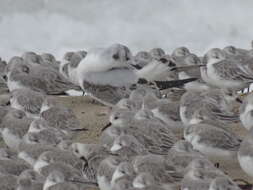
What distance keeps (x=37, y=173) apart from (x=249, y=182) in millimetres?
2209

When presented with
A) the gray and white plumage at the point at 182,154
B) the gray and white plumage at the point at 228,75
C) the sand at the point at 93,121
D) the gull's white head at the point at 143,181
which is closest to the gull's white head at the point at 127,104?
the sand at the point at 93,121

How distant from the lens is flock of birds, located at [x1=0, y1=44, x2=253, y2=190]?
9367mm

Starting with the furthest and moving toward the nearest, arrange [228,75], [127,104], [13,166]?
[228,75], [127,104], [13,166]

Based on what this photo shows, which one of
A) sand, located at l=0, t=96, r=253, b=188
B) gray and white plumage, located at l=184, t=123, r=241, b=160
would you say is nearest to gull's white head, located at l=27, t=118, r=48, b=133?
sand, located at l=0, t=96, r=253, b=188

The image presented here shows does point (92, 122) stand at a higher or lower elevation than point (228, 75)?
lower

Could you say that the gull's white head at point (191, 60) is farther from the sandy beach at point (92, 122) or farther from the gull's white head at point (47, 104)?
the gull's white head at point (47, 104)

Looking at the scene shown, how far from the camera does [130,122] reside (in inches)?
447

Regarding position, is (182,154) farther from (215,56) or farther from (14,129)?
(215,56)

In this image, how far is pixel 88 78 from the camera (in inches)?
541

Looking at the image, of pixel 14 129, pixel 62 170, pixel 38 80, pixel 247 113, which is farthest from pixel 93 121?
pixel 62 170

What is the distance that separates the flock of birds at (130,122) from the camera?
937cm

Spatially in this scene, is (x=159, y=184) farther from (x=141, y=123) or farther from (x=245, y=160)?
(x=141, y=123)

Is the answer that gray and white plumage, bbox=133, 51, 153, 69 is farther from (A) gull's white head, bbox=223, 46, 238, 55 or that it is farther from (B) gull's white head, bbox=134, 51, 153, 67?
(A) gull's white head, bbox=223, 46, 238, 55

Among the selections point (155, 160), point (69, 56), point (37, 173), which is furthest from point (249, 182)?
point (69, 56)
